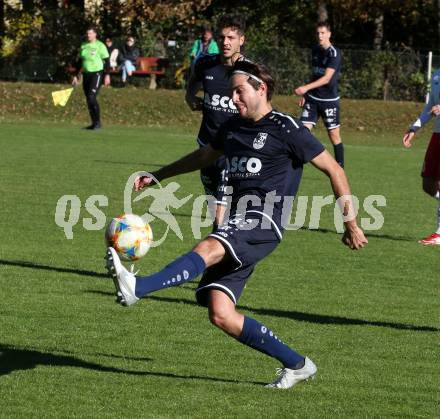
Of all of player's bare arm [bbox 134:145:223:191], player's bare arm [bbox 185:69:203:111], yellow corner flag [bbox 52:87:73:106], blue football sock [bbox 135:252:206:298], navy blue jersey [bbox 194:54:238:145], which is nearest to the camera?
blue football sock [bbox 135:252:206:298]

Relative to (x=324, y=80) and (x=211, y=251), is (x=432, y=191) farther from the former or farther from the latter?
(x=211, y=251)

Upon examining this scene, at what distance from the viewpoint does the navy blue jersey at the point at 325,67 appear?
1791 centimetres

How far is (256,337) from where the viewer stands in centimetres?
627

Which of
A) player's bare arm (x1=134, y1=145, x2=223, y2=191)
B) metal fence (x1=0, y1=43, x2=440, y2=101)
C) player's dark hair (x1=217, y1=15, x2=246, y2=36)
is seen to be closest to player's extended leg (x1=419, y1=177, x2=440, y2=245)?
player's dark hair (x1=217, y1=15, x2=246, y2=36)

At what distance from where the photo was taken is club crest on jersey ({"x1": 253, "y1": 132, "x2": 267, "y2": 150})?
631cm

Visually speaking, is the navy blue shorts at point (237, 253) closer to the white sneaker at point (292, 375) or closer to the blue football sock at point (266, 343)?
the blue football sock at point (266, 343)

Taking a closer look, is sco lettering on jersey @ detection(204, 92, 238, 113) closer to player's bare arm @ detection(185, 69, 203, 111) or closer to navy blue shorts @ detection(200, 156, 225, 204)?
player's bare arm @ detection(185, 69, 203, 111)

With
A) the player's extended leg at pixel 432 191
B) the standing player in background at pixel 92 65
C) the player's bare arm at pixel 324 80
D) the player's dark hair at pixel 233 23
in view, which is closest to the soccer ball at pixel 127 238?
the player's dark hair at pixel 233 23

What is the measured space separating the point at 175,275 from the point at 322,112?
41.1 feet

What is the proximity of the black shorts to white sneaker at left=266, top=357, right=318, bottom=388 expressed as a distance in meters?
11.8

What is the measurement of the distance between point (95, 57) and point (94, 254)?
1592 cm

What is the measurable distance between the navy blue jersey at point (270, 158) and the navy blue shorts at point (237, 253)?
8 centimetres

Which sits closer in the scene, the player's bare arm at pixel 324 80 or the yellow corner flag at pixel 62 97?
the player's bare arm at pixel 324 80

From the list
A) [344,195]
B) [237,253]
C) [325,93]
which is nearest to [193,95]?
[344,195]
